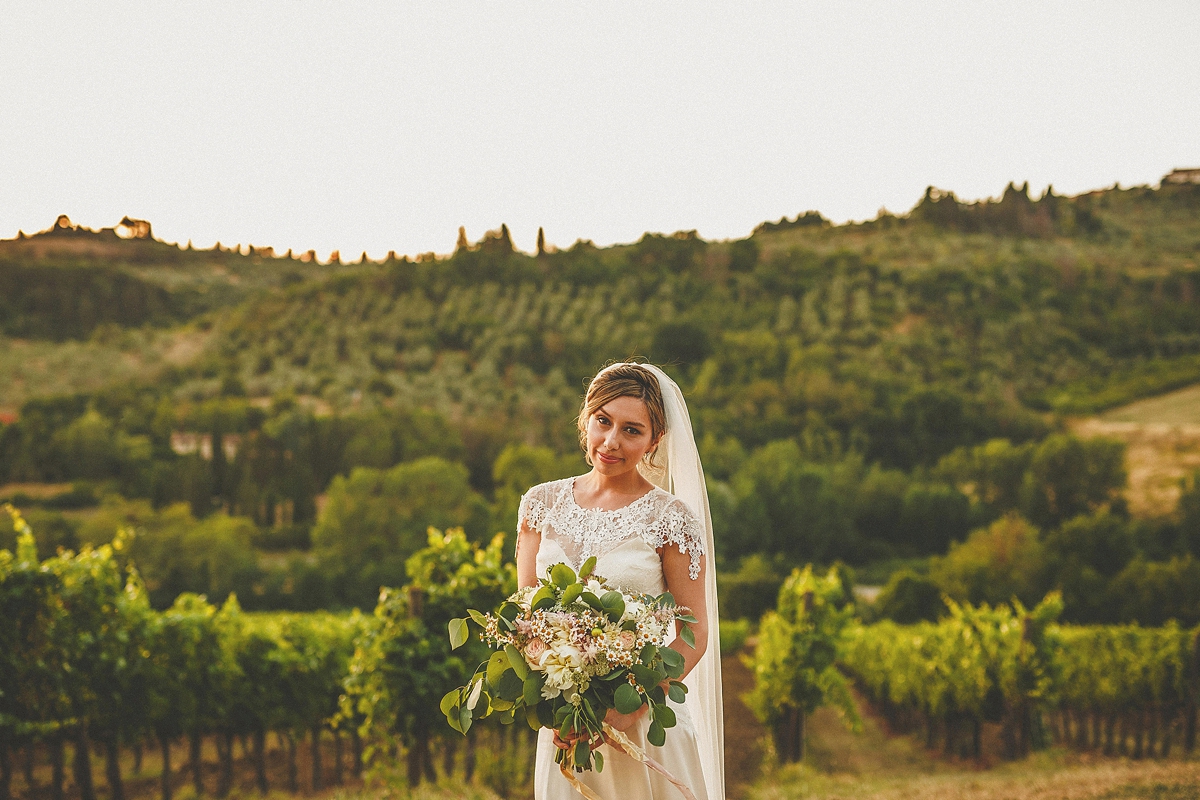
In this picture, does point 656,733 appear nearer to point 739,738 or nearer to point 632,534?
point 632,534

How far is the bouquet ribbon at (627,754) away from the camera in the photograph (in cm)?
224

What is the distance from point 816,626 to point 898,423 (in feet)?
147

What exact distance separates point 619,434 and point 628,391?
0.15 meters

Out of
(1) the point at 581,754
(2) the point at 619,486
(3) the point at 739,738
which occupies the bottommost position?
(3) the point at 739,738

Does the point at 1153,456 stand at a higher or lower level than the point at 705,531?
lower

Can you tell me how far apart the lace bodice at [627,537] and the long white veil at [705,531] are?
0.26 meters

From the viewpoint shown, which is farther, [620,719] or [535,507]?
[535,507]

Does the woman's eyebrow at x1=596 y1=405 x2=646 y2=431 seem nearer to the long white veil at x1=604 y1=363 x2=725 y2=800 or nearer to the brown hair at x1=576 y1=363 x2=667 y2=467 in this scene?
the brown hair at x1=576 y1=363 x2=667 y2=467

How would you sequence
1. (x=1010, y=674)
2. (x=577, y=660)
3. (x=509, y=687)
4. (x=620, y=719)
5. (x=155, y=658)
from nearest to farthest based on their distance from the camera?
(x=577, y=660)
(x=509, y=687)
(x=620, y=719)
(x=155, y=658)
(x=1010, y=674)

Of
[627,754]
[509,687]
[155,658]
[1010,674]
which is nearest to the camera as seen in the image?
[509,687]

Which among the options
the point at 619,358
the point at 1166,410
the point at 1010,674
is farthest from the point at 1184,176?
the point at 1010,674

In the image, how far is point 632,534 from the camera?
8.23 feet

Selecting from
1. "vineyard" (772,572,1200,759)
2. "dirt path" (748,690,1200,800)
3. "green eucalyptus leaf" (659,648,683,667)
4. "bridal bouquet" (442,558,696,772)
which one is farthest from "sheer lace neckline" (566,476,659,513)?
"vineyard" (772,572,1200,759)

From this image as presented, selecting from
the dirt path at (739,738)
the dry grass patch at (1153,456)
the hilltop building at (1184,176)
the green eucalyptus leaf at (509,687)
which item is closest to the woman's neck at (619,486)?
the green eucalyptus leaf at (509,687)
